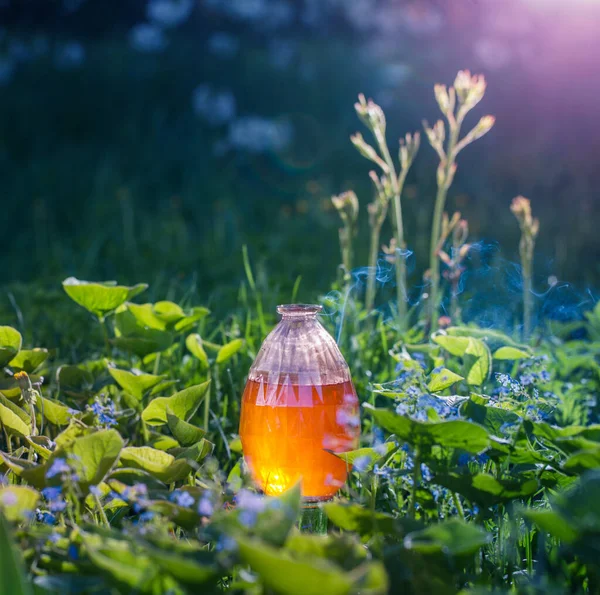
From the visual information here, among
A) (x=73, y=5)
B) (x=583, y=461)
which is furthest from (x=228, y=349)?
(x=73, y=5)

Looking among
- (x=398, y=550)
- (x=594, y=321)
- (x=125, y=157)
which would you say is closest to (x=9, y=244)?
(x=125, y=157)

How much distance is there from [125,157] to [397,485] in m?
6.03

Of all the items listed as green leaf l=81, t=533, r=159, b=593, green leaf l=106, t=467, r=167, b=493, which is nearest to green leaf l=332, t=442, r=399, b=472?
green leaf l=106, t=467, r=167, b=493

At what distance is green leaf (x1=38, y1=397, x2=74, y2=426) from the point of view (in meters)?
2.01

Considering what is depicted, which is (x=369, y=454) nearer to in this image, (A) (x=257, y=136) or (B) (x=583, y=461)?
(B) (x=583, y=461)

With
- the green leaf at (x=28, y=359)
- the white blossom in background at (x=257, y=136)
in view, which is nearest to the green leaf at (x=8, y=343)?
the green leaf at (x=28, y=359)

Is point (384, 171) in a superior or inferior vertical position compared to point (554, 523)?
superior

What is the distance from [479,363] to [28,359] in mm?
1254

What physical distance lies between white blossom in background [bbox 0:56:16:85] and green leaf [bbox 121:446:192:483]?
7345mm

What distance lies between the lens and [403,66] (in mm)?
8219

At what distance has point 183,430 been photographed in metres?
1.87

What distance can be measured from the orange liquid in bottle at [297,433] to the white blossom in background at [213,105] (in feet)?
20.7

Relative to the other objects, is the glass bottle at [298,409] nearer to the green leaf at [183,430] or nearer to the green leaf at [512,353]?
the green leaf at [183,430]

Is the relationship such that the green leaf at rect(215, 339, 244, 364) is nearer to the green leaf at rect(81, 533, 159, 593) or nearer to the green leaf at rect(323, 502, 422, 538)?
the green leaf at rect(323, 502, 422, 538)
